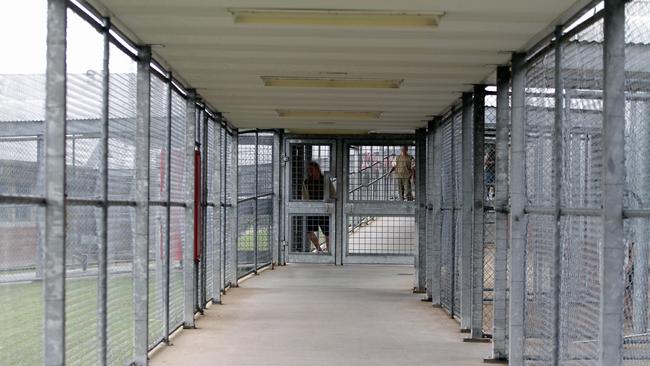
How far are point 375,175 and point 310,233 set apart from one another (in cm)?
186

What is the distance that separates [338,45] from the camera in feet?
22.4

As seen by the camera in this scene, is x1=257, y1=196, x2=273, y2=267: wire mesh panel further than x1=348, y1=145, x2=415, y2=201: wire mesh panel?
No

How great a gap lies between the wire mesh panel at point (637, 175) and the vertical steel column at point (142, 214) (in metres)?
3.66

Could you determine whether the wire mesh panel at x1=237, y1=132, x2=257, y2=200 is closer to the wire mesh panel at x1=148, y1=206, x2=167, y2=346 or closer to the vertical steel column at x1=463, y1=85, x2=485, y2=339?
the wire mesh panel at x1=148, y1=206, x2=167, y2=346

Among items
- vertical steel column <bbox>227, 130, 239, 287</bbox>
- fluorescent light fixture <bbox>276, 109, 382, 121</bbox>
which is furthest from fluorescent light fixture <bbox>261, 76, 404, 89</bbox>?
vertical steel column <bbox>227, 130, 239, 287</bbox>

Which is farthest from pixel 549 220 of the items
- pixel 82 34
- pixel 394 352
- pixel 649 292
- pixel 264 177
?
pixel 264 177

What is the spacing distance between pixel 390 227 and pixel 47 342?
534 inches

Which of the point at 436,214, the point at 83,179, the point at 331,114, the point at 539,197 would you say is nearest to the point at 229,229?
the point at 331,114

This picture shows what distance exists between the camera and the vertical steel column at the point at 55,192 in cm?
451

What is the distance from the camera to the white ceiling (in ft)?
→ 18.5

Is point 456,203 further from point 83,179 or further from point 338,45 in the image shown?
point 83,179

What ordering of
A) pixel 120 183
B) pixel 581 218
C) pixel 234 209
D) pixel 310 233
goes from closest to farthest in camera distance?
pixel 581 218, pixel 120 183, pixel 234 209, pixel 310 233

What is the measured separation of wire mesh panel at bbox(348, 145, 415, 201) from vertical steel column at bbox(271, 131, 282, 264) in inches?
58.7

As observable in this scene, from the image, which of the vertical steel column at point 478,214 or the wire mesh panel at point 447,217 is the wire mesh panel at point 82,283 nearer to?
the vertical steel column at point 478,214
